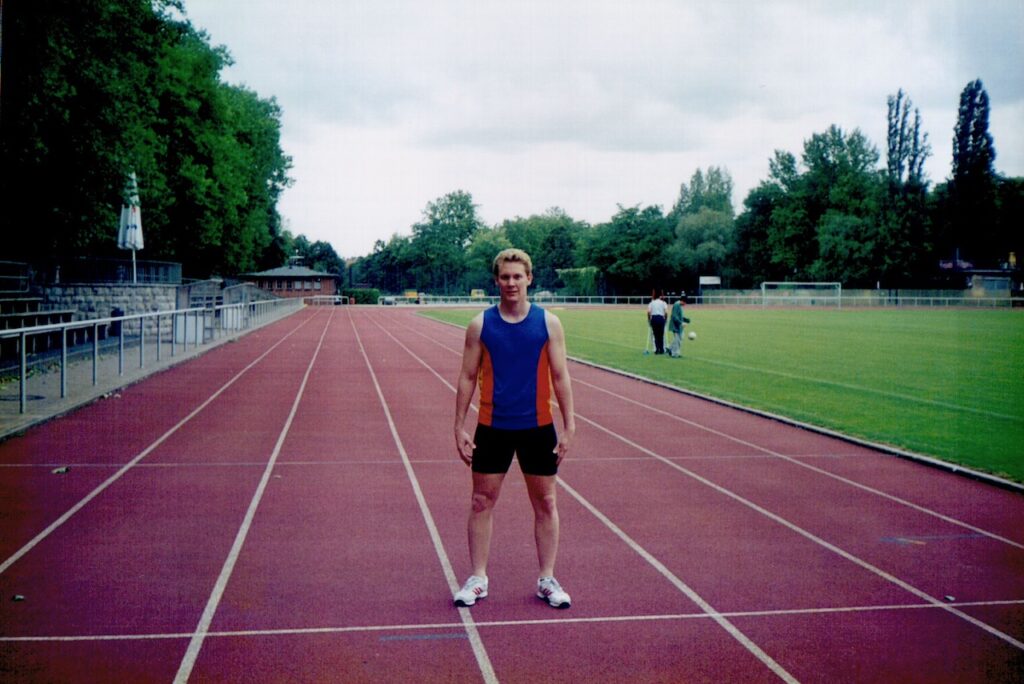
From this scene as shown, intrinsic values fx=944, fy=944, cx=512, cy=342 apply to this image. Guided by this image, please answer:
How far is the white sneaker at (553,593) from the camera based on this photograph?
193 inches

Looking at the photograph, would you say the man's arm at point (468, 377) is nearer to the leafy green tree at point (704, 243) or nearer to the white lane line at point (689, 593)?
the white lane line at point (689, 593)

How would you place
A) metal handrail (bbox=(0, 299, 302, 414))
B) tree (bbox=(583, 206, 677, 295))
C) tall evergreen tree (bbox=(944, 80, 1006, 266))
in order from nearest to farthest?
metal handrail (bbox=(0, 299, 302, 414)), tall evergreen tree (bbox=(944, 80, 1006, 266)), tree (bbox=(583, 206, 677, 295))

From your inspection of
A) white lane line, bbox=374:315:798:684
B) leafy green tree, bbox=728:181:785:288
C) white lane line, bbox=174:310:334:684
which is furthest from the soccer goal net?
white lane line, bbox=374:315:798:684

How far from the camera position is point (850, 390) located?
609 inches

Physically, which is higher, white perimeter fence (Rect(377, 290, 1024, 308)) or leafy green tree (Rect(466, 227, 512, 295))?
leafy green tree (Rect(466, 227, 512, 295))

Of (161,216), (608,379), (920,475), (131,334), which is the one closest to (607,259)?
(161,216)

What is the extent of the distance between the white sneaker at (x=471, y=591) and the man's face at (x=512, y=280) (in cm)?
151

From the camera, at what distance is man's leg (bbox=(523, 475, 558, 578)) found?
488 cm

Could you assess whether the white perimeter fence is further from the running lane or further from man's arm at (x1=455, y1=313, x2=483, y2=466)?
man's arm at (x1=455, y1=313, x2=483, y2=466)

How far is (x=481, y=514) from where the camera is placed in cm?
496

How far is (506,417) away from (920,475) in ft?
17.7

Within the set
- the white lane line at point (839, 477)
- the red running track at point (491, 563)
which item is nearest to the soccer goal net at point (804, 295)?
the white lane line at point (839, 477)

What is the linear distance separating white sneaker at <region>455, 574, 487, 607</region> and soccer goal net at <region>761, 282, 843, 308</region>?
72843mm

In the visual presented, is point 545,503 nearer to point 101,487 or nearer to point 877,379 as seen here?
point 101,487
